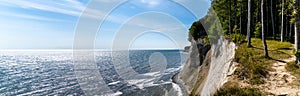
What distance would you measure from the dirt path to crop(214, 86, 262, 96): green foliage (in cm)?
68

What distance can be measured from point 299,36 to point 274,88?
16.6 feet

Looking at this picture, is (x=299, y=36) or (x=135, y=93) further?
(x=135, y=93)

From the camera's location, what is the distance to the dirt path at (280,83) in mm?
10469

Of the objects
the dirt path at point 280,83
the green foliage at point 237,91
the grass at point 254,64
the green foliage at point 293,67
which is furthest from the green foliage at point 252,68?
the green foliage at point 237,91

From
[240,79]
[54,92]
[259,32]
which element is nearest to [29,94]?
[54,92]

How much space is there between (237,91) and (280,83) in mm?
2387

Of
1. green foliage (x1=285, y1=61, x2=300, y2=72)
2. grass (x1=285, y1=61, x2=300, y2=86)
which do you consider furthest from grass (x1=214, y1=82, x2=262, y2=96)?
green foliage (x1=285, y1=61, x2=300, y2=72)

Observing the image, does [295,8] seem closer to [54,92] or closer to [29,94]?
[54,92]

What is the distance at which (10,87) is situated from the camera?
38.5 meters

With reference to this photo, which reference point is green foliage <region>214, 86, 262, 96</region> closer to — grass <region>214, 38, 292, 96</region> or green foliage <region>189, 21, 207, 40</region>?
grass <region>214, 38, 292, 96</region>

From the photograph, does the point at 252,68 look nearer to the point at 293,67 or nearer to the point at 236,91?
the point at 293,67

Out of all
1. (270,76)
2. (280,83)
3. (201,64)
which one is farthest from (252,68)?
(201,64)

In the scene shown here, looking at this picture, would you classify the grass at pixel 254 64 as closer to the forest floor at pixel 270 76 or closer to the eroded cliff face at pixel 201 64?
the forest floor at pixel 270 76

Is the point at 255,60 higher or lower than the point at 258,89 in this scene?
higher
